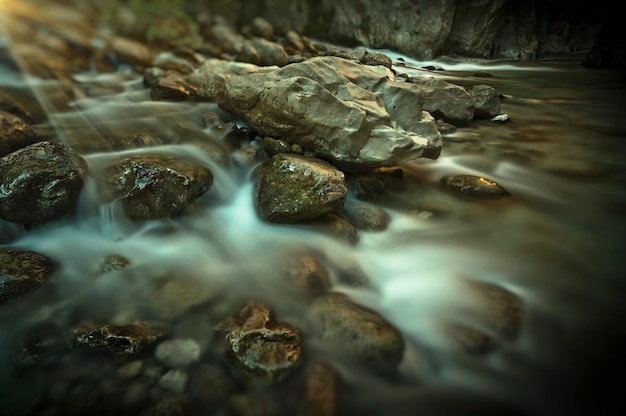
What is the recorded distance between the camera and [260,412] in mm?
1958

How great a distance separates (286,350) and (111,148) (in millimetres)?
3614

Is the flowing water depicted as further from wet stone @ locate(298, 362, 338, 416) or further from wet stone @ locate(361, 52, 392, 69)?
wet stone @ locate(361, 52, 392, 69)

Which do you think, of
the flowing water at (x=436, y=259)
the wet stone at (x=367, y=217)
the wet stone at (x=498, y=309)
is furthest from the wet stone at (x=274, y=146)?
the wet stone at (x=498, y=309)

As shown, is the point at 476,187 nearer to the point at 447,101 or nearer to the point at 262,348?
the point at 447,101

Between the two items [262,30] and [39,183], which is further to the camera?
[262,30]

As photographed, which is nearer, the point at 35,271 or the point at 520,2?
the point at 35,271

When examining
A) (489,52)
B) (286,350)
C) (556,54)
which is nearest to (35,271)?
(286,350)

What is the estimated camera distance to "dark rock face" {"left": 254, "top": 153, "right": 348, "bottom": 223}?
3.34 m

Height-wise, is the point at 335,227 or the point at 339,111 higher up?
the point at 339,111

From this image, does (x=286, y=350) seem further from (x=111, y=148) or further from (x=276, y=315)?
(x=111, y=148)

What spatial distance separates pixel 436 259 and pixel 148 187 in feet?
9.60

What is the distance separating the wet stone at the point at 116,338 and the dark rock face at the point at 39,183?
151 centimetres

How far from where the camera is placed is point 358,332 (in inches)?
91.7

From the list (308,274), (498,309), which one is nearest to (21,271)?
(308,274)
